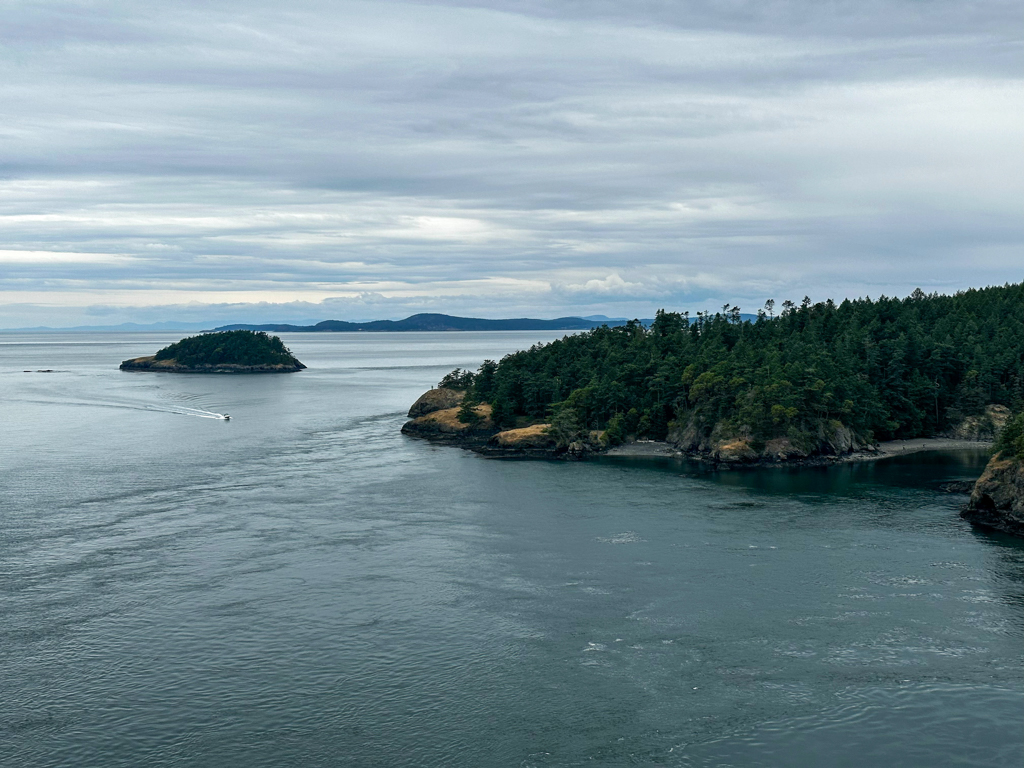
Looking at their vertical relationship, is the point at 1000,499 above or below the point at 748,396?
below

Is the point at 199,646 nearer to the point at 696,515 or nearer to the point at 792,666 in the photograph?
the point at 792,666

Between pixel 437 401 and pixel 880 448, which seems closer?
pixel 880 448

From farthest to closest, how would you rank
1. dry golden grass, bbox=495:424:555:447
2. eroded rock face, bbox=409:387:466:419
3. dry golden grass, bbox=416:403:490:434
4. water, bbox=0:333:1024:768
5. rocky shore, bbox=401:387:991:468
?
eroded rock face, bbox=409:387:466:419 → dry golden grass, bbox=416:403:490:434 → dry golden grass, bbox=495:424:555:447 → rocky shore, bbox=401:387:991:468 → water, bbox=0:333:1024:768

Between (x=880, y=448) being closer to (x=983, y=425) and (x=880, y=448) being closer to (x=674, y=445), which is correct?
(x=983, y=425)

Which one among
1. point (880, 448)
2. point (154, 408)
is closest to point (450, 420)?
point (880, 448)

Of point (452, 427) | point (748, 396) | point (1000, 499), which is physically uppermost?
point (748, 396)

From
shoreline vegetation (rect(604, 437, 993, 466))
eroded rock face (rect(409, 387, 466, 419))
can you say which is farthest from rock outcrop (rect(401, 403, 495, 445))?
shoreline vegetation (rect(604, 437, 993, 466))

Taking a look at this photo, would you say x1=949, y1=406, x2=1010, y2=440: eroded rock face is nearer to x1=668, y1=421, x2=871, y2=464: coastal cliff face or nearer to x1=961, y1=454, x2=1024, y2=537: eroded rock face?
x1=668, y1=421, x2=871, y2=464: coastal cliff face
